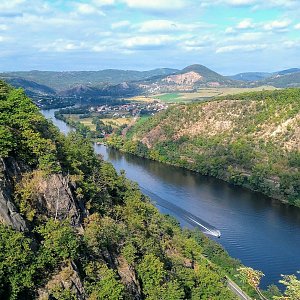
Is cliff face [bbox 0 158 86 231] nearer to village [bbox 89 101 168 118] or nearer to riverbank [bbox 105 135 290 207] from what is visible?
riverbank [bbox 105 135 290 207]

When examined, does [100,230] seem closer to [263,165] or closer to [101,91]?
[263,165]

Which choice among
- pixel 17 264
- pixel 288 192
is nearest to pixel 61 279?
pixel 17 264

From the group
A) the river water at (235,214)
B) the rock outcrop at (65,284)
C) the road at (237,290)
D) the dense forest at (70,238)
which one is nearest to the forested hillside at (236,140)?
the river water at (235,214)

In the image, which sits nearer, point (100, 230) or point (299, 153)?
point (100, 230)

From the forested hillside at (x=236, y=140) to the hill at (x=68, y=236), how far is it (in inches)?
1236

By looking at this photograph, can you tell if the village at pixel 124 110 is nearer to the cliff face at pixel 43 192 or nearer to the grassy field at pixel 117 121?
the grassy field at pixel 117 121

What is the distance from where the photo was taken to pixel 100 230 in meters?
20.2

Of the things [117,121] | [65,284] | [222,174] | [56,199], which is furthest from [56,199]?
[117,121]

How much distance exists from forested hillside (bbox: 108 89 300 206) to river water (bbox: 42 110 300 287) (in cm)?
303

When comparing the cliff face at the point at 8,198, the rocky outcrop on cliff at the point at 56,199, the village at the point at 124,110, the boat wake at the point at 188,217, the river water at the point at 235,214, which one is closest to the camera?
the cliff face at the point at 8,198

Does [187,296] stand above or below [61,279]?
below

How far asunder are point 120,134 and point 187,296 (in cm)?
7111

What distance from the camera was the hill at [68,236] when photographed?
15.8m

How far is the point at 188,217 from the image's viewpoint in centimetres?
4381
